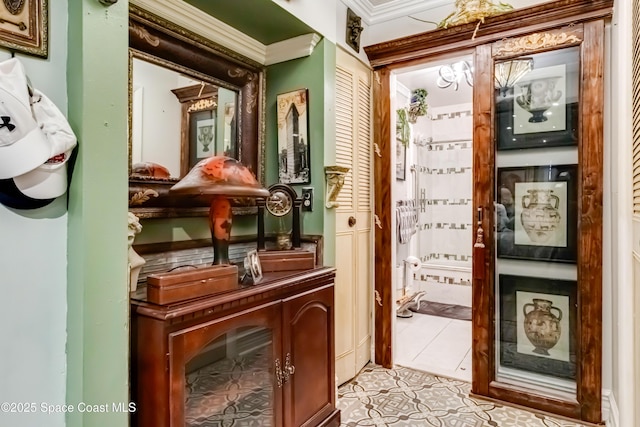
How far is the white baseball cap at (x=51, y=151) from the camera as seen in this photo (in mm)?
879

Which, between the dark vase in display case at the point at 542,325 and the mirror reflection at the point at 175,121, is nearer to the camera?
the mirror reflection at the point at 175,121

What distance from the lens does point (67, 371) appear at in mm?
991

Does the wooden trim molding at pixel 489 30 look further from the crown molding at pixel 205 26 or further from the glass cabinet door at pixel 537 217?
the crown molding at pixel 205 26

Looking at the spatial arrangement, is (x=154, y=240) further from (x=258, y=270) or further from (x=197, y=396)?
(x=197, y=396)

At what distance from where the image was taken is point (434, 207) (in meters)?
4.91

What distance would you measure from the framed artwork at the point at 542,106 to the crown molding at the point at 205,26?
1617 millimetres

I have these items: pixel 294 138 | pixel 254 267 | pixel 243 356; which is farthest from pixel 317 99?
pixel 243 356

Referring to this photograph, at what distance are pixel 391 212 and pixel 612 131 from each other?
1.42 meters

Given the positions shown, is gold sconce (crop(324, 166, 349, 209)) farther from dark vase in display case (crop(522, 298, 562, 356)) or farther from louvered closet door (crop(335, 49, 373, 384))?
dark vase in display case (crop(522, 298, 562, 356))

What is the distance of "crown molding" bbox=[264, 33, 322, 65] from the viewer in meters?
2.00

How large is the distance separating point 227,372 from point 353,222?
4.67ft

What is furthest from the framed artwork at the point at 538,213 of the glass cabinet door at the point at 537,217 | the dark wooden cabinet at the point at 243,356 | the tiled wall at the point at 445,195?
the tiled wall at the point at 445,195

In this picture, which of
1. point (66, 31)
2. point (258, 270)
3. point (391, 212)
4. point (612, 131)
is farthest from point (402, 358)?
point (66, 31)

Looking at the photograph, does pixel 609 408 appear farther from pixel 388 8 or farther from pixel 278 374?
pixel 388 8
